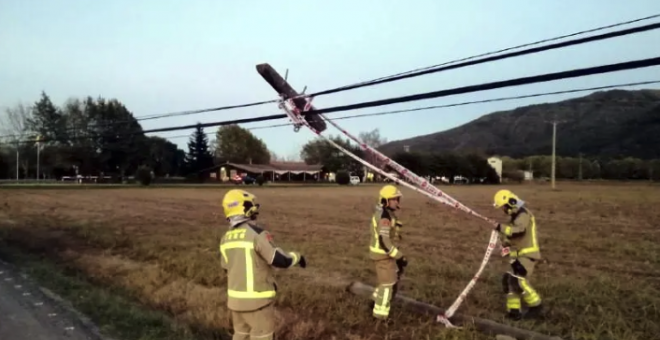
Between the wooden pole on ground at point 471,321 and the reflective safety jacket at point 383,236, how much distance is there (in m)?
0.93

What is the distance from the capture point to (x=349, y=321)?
788 cm

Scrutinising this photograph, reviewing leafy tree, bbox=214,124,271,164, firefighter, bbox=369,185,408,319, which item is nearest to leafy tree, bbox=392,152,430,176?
leafy tree, bbox=214,124,271,164

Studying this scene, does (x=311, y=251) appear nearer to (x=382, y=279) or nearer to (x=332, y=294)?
(x=332, y=294)

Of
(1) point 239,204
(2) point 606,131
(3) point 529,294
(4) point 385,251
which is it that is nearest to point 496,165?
(2) point 606,131

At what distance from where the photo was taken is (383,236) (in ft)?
24.9

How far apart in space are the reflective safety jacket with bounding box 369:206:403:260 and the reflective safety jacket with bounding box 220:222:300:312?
2.50m

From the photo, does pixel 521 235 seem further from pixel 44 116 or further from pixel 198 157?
pixel 44 116

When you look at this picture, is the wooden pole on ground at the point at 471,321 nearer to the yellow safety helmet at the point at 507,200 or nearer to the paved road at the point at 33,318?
the yellow safety helmet at the point at 507,200

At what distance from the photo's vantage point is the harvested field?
25.3 ft

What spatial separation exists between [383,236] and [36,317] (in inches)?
196

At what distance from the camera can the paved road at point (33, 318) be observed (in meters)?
7.14

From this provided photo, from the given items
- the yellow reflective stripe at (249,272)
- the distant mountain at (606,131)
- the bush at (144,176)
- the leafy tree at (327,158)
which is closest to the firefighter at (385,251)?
the yellow reflective stripe at (249,272)

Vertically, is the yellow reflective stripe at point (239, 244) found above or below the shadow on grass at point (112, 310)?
above

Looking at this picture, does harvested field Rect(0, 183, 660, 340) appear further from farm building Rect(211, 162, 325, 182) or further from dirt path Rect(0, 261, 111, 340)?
farm building Rect(211, 162, 325, 182)
